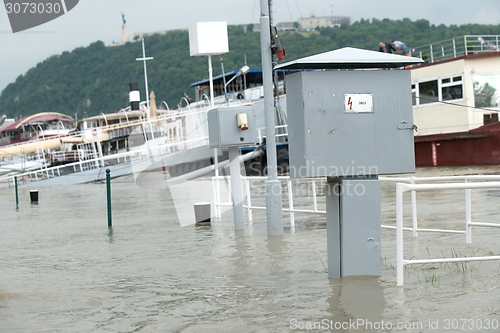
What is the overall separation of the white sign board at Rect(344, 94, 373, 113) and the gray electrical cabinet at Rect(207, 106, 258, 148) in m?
4.90

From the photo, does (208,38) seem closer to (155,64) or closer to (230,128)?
(230,128)

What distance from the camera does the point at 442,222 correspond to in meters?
11.8

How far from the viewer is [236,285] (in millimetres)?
7137

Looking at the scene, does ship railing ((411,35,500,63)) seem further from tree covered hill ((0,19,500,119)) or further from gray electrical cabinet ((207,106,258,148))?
tree covered hill ((0,19,500,119))

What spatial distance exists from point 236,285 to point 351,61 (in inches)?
96.1

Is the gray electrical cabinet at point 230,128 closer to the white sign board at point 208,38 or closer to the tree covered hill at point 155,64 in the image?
the white sign board at point 208,38

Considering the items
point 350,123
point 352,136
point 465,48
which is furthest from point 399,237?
point 465,48

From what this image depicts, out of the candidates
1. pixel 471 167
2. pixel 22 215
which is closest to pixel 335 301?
pixel 22 215

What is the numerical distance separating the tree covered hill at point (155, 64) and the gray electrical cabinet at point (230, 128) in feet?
249

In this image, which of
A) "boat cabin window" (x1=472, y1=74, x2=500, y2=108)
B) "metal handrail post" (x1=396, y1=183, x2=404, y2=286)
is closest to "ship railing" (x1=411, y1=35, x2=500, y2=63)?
"boat cabin window" (x1=472, y1=74, x2=500, y2=108)

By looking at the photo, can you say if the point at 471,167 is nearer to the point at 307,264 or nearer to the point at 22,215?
the point at 22,215

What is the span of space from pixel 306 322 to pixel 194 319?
0.94 meters

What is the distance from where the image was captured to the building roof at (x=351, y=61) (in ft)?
21.5

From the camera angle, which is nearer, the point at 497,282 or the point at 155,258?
the point at 497,282
